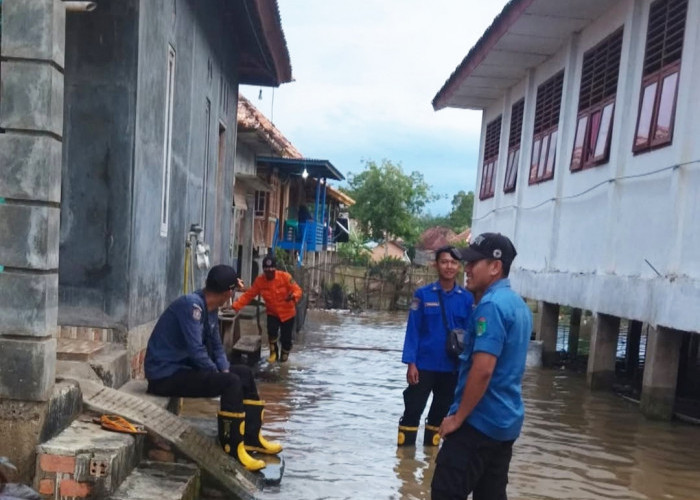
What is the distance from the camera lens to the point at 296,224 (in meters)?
32.8

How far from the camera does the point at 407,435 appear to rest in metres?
7.79

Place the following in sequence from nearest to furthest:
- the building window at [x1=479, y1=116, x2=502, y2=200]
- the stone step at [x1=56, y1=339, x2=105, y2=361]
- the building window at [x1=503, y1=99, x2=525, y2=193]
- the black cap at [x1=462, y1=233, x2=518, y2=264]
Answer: the black cap at [x1=462, y1=233, x2=518, y2=264]
the stone step at [x1=56, y1=339, x2=105, y2=361]
the building window at [x1=503, y1=99, x2=525, y2=193]
the building window at [x1=479, y1=116, x2=502, y2=200]

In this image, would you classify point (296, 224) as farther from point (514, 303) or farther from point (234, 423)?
point (514, 303)

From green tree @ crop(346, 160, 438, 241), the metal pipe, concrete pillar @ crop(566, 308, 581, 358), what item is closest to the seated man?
the metal pipe

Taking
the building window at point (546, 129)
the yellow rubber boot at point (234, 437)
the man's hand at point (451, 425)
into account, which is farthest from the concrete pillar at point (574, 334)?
the man's hand at point (451, 425)

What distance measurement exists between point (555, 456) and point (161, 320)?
13.5 feet

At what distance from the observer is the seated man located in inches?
245

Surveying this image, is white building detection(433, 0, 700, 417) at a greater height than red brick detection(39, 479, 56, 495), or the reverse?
white building detection(433, 0, 700, 417)

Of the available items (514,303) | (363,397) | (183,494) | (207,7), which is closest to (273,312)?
(363,397)

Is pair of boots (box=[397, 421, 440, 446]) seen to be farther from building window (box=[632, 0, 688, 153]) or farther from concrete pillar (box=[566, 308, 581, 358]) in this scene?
concrete pillar (box=[566, 308, 581, 358])

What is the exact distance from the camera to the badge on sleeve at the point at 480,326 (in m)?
4.16

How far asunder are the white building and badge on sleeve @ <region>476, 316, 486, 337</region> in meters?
5.23

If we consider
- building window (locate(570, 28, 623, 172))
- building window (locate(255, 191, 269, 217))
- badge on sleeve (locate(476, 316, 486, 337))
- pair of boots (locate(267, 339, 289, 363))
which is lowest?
pair of boots (locate(267, 339, 289, 363))

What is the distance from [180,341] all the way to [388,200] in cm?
4595
